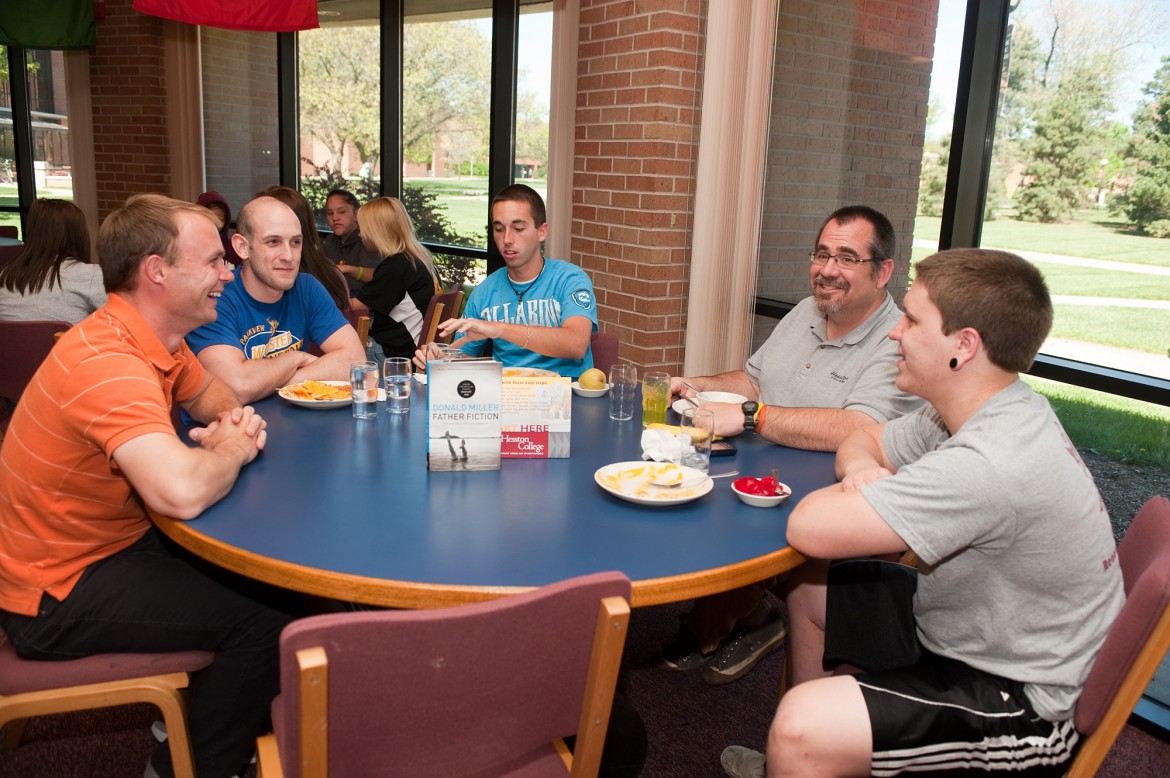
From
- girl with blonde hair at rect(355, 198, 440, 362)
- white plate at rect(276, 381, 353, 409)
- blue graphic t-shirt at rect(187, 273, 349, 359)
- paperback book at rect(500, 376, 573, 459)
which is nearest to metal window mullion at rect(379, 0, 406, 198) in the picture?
girl with blonde hair at rect(355, 198, 440, 362)

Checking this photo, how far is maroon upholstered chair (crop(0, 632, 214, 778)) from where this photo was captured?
161 cm

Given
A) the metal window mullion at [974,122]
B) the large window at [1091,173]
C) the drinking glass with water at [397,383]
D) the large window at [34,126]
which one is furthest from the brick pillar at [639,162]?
the large window at [34,126]

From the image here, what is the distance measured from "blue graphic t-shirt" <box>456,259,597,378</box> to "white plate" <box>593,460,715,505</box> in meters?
1.20

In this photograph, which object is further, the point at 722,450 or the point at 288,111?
the point at 288,111

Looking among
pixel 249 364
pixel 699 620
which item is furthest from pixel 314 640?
pixel 699 620

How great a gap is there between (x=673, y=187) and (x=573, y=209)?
703 millimetres

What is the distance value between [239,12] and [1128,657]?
5.13m

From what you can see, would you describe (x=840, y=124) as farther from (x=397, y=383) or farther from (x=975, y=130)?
(x=397, y=383)

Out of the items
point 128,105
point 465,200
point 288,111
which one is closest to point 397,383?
point 465,200

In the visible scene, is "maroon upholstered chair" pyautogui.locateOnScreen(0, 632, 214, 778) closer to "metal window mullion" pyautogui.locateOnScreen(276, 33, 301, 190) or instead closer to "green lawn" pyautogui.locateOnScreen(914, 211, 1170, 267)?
"green lawn" pyautogui.locateOnScreen(914, 211, 1170, 267)

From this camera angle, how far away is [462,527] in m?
1.56

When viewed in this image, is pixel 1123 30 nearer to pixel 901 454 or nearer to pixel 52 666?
pixel 901 454

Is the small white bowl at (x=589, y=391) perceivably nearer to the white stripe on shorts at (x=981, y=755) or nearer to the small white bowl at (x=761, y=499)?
the small white bowl at (x=761, y=499)

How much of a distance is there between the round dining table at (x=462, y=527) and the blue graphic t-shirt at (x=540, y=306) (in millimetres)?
1084
